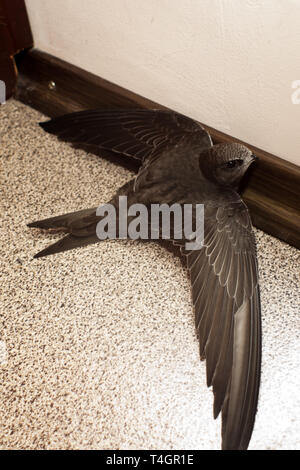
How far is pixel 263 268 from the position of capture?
0.92 metres

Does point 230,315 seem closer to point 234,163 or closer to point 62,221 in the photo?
point 234,163

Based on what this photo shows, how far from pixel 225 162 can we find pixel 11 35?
2.43 feet

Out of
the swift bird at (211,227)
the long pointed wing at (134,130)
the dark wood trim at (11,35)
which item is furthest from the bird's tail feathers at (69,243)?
the dark wood trim at (11,35)

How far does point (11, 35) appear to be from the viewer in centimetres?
116

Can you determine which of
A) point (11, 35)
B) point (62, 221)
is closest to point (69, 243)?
point (62, 221)

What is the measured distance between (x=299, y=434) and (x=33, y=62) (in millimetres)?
1100

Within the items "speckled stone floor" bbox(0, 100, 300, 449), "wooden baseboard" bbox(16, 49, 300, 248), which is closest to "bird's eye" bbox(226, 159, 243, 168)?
"wooden baseboard" bbox(16, 49, 300, 248)

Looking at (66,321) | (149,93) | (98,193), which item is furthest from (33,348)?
(149,93)

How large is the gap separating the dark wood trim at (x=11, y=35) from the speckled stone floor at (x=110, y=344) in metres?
0.37

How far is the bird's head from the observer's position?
81cm

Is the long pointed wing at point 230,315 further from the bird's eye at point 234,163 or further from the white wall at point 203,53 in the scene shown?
the white wall at point 203,53

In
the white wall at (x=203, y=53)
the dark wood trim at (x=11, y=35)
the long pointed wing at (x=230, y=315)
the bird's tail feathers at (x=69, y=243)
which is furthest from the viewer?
the dark wood trim at (x=11, y=35)

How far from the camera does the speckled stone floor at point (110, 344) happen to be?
716 millimetres
